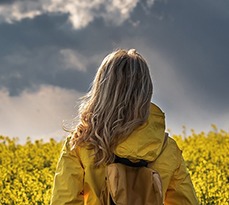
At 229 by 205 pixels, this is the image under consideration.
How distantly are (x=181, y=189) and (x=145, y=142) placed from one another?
1.53 ft

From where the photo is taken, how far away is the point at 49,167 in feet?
32.3

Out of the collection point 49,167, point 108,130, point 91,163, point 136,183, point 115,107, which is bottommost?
point 136,183

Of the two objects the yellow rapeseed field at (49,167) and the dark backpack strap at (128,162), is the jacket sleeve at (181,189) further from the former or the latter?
the yellow rapeseed field at (49,167)

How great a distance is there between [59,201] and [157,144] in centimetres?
60

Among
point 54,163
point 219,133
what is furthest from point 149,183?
point 219,133

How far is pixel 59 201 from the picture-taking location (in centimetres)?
448

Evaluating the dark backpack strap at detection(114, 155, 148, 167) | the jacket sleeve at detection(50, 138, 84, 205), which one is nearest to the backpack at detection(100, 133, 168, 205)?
the dark backpack strap at detection(114, 155, 148, 167)

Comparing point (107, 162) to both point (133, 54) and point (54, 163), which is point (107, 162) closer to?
point (133, 54)

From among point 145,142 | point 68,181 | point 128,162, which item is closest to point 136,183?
point 128,162

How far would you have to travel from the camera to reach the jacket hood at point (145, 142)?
14.4 ft

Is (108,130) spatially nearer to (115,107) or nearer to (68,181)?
(115,107)

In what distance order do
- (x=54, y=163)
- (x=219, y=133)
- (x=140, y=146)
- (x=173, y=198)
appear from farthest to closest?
1. (x=219, y=133)
2. (x=54, y=163)
3. (x=173, y=198)
4. (x=140, y=146)

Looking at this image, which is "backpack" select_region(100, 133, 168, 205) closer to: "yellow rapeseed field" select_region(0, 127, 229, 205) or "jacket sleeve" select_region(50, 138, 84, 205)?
"jacket sleeve" select_region(50, 138, 84, 205)

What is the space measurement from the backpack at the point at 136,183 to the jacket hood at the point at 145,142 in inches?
1.9
